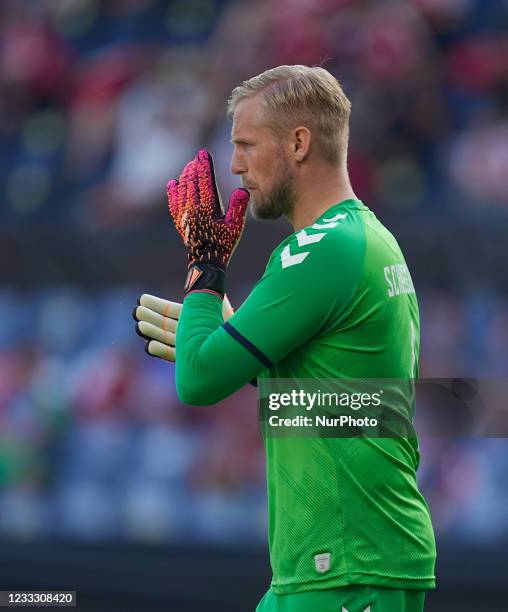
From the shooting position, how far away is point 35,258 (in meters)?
6.58

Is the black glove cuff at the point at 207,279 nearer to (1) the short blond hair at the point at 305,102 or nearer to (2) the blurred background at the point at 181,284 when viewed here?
(1) the short blond hair at the point at 305,102

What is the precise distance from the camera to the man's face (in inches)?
98.7

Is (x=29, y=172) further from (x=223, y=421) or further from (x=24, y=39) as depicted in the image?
(x=223, y=421)

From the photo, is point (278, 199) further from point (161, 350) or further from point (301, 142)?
point (161, 350)

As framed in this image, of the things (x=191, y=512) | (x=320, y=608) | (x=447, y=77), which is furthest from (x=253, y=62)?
(x=320, y=608)

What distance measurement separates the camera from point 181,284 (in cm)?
614

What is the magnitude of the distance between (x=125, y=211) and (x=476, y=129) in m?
2.16

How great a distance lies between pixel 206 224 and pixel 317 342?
38 cm

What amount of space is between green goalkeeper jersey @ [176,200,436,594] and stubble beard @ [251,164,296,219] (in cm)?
12

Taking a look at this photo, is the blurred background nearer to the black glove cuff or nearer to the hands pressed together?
the hands pressed together

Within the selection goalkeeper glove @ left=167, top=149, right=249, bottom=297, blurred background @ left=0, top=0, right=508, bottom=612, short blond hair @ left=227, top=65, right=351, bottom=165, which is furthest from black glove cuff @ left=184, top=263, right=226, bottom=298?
blurred background @ left=0, top=0, right=508, bottom=612

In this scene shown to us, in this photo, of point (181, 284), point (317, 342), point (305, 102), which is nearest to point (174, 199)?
point (305, 102)

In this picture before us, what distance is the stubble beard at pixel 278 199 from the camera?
2.51 meters

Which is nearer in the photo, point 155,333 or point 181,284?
point 155,333
